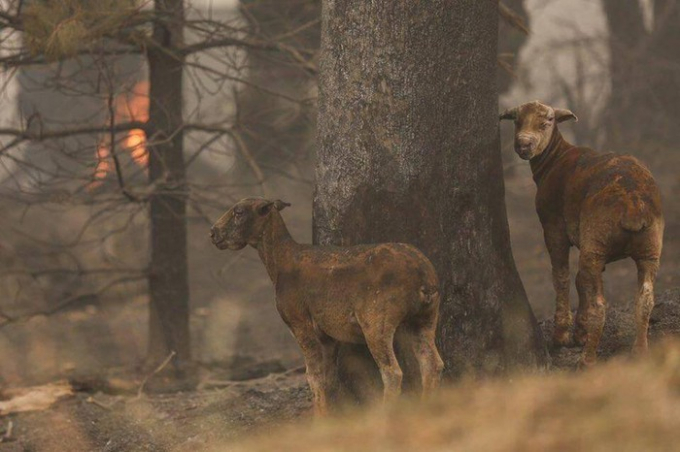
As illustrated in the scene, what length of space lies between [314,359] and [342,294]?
1.86 feet

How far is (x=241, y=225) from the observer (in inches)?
261

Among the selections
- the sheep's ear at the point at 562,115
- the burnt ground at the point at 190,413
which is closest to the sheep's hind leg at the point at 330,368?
the burnt ground at the point at 190,413

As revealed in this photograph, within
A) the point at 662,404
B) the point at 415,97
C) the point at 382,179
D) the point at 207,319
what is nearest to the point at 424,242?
the point at 382,179

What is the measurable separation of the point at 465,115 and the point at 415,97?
1.13ft

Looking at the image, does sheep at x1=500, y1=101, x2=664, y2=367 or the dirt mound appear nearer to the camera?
sheep at x1=500, y1=101, x2=664, y2=367

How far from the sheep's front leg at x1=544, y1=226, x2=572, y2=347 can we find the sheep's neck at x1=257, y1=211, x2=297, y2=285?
1784mm

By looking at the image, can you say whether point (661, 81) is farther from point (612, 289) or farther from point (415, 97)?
point (415, 97)

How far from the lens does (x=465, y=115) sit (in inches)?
275

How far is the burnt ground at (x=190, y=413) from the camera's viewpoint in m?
7.58

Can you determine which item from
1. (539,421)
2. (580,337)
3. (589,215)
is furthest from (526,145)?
(539,421)

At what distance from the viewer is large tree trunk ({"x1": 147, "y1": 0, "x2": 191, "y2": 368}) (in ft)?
35.4

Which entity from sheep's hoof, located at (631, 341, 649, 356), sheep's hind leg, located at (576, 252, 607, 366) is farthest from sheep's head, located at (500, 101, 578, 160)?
sheep's hoof, located at (631, 341, 649, 356)

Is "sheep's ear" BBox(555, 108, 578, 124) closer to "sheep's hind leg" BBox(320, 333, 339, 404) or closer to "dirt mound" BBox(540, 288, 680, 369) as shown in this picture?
"dirt mound" BBox(540, 288, 680, 369)

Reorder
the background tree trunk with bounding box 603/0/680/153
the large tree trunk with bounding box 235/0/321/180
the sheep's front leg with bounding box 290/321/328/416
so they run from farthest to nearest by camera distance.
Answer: the background tree trunk with bounding box 603/0/680/153
the large tree trunk with bounding box 235/0/321/180
the sheep's front leg with bounding box 290/321/328/416
